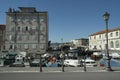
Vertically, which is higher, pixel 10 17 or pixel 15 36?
pixel 10 17

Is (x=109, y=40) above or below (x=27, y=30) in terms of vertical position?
below

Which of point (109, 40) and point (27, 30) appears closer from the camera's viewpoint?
point (27, 30)

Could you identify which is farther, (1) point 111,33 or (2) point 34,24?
(1) point 111,33

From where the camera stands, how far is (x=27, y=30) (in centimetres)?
7488

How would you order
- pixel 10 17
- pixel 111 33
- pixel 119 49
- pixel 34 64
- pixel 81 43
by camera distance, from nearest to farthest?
pixel 34 64 → pixel 10 17 → pixel 119 49 → pixel 111 33 → pixel 81 43

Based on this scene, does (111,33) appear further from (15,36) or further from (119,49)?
(15,36)

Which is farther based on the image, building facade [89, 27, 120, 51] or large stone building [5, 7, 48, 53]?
building facade [89, 27, 120, 51]

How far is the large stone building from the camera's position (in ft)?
242

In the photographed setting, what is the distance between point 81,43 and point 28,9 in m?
92.3

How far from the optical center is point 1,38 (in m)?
85.9

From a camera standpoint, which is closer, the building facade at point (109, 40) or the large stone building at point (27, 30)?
the large stone building at point (27, 30)

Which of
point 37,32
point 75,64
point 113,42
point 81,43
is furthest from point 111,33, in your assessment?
point 81,43

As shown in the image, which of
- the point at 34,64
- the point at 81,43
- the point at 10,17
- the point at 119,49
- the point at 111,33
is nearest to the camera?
the point at 34,64

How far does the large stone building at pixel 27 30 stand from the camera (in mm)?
73812
